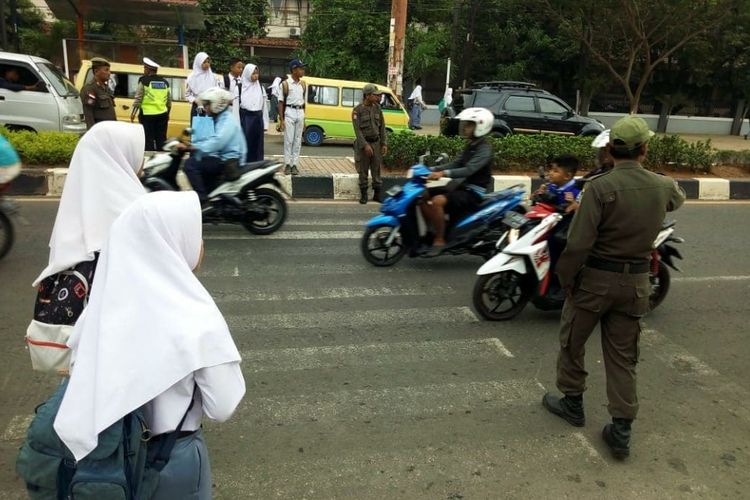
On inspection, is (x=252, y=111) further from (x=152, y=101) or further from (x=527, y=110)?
(x=527, y=110)

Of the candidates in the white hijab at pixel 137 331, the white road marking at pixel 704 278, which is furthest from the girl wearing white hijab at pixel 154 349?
the white road marking at pixel 704 278

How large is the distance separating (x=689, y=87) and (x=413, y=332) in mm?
26897

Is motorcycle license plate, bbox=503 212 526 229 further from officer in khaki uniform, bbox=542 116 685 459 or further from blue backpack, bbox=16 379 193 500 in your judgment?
blue backpack, bbox=16 379 193 500

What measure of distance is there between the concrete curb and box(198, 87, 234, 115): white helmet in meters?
1.32

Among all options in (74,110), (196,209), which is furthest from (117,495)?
(74,110)

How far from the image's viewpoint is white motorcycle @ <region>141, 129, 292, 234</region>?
265 inches

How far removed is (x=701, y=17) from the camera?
66.7ft

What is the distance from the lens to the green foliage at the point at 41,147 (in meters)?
9.14

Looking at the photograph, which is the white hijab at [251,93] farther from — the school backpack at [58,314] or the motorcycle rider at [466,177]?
the school backpack at [58,314]

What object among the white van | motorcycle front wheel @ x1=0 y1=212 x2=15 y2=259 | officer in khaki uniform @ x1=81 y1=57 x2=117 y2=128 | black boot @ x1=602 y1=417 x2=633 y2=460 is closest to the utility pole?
officer in khaki uniform @ x1=81 y1=57 x2=117 y2=128

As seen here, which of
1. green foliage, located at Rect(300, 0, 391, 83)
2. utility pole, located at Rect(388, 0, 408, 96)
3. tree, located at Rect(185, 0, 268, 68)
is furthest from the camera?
tree, located at Rect(185, 0, 268, 68)

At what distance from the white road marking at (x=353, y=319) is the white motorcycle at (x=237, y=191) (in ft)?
7.69

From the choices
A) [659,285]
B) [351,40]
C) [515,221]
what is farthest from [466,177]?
[351,40]

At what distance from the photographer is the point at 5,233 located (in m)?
5.71
